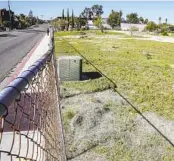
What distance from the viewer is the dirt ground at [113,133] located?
5609 millimetres

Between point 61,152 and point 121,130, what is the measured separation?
8.95ft

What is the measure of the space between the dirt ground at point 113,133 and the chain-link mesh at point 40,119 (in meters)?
1.09

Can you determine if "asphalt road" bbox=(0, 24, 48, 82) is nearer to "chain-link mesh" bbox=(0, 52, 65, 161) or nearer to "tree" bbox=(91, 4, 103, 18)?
"chain-link mesh" bbox=(0, 52, 65, 161)

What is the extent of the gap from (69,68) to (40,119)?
862 cm

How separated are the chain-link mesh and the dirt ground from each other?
1094 millimetres

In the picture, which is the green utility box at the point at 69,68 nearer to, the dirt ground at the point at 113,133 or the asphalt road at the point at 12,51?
the dirt ground at the point at 113,133

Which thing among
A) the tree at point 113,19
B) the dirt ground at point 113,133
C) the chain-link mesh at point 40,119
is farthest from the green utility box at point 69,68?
the tree at point 113,19

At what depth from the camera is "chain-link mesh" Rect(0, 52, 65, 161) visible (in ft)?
4.59

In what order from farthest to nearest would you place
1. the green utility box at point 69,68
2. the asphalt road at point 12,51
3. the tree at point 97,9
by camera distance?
the tree at point 97,9 → the asphalt road at point 12,51 → the green utility box at point 69,68

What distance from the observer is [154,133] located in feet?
21.6

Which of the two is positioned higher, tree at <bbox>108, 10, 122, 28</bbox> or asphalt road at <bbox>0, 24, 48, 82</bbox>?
tree at <bbox>108, 10, 122, 28</bbox>

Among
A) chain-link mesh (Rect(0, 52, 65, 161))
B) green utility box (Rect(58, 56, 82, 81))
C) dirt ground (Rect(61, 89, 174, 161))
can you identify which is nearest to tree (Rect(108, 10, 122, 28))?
green utility box (Rect(58, 56, 82, 81))

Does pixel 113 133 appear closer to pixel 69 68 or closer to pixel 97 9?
pixel 69 68

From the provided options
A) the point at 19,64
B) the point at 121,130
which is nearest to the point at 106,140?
the point at 121,130
